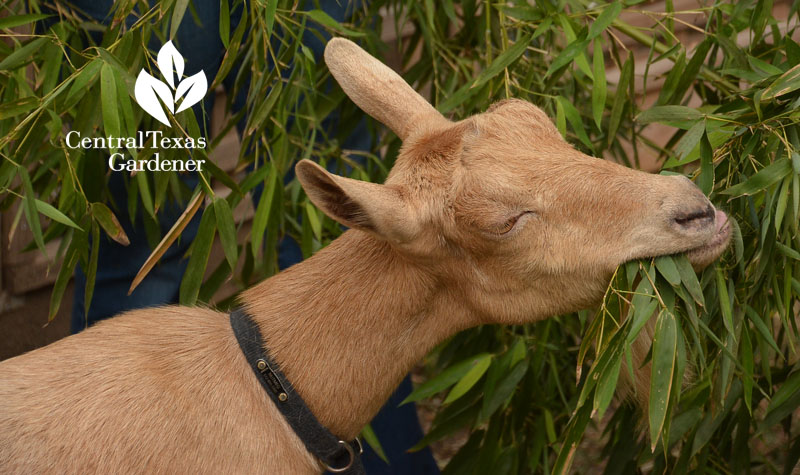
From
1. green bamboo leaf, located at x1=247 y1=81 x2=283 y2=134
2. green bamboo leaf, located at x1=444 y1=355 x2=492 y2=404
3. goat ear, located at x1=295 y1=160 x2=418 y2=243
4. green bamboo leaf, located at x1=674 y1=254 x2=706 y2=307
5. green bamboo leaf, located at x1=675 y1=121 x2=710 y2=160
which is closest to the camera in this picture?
goat ear, located at x1=295 y1=160 x2=418 y2=243

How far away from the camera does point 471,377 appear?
9.76 feet

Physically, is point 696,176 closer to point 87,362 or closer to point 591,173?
point 591,173

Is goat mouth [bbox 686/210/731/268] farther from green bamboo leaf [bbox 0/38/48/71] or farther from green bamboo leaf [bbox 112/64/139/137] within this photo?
green bamboo leaf [bbox 0/38/48/71]

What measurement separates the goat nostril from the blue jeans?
4.96 feet

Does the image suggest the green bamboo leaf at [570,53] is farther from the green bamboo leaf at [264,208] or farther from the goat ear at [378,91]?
the green bamboo leaf at [264,208]

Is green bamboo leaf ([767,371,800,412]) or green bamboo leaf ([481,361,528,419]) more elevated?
green bamboo leaf ([481,361,528,419])

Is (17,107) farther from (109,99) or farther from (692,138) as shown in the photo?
(692,138)

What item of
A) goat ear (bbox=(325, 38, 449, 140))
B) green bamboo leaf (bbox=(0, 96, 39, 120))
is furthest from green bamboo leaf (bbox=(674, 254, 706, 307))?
green bamboo leaf (bbox=(0, 96, 39, 120))

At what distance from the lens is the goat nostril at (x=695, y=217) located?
2.10 m

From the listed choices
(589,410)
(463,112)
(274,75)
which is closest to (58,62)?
(274,75)

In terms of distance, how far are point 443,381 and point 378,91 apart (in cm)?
94

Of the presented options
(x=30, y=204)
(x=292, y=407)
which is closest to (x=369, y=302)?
(x=292, y=407)

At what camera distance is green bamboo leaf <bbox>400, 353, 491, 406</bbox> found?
116 inches

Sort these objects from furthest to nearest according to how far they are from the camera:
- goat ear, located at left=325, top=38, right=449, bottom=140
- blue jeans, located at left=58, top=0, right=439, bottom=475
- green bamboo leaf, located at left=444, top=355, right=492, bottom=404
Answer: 1. blue jeans, located at left=58, top=0, right=439, bottom=475
2. green bamboo leaf, located at left=444, top=355, right=492, bottom=404
3. goat ear, located at left=325, top=38, right=449, bottom=140
